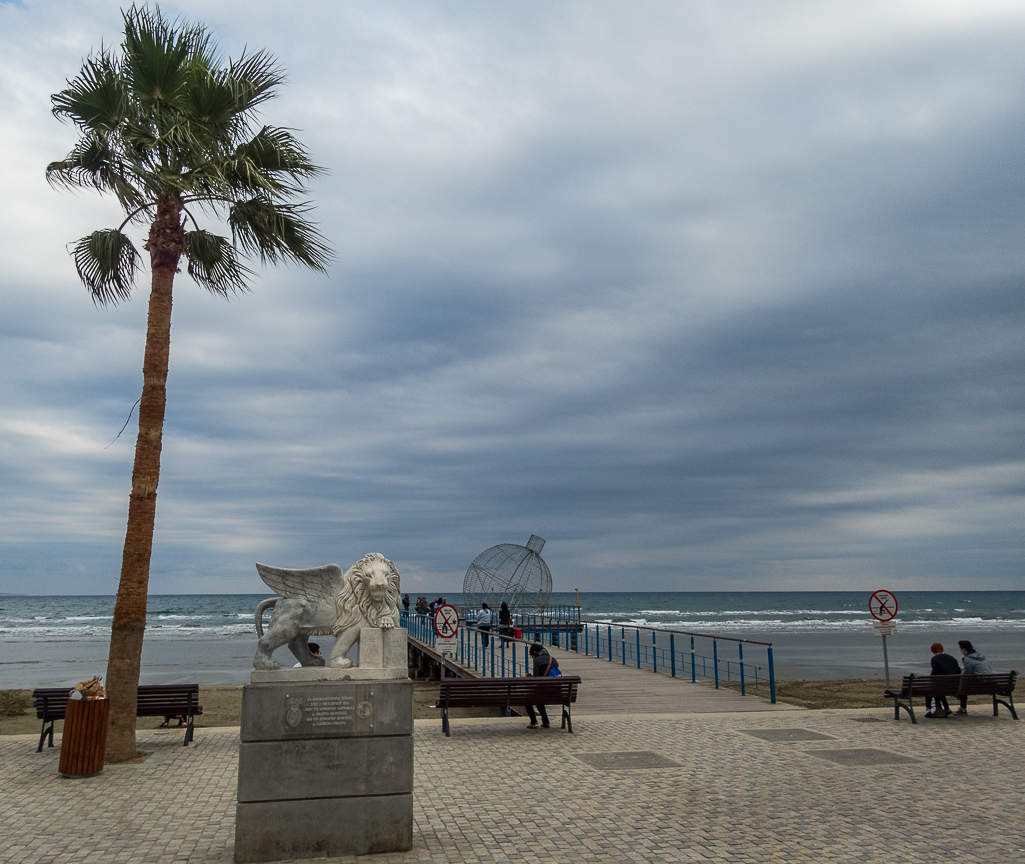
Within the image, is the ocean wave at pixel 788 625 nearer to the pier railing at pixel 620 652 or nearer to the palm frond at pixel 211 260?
the pier railing at pixel 620 652

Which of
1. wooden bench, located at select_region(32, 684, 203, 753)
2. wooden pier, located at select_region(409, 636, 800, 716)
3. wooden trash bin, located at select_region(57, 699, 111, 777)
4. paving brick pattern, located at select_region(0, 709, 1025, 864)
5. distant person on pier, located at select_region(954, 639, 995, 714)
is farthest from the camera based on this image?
wooden pier, located at select_region(409, 636, 800, 716)

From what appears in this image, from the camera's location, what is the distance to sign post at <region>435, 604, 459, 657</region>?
18.4m

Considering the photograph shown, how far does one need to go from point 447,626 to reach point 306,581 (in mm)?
12401

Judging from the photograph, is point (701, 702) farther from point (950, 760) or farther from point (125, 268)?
point (125, 268)

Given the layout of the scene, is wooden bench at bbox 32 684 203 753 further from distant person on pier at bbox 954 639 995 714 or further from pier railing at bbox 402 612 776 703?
distant person on pier at bbox 954 639 995 714

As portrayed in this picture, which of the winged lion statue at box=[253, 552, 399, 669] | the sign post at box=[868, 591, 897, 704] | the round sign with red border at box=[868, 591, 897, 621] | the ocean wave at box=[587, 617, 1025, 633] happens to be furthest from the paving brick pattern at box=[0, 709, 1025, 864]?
the ocean wave at box=[587, 617, 1025, 633]

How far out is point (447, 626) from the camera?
61.1ft

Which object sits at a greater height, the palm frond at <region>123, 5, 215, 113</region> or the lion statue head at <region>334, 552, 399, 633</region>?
the palm frond at <region>123, 5, 215, 113</region>

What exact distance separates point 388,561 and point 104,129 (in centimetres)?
748

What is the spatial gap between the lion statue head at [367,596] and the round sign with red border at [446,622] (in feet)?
39.0

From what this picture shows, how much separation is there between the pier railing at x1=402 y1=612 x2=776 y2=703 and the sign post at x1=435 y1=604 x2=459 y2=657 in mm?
209

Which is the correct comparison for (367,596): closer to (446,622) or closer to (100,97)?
(100,97)

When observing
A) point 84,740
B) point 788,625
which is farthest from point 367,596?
point 788,625

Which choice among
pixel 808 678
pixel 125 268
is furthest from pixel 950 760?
pixel 808 678
